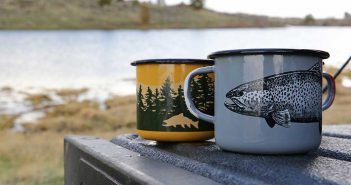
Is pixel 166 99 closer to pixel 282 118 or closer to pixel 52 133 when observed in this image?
pixel 282 118

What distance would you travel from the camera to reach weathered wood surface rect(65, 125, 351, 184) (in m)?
0.45

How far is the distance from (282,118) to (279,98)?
0.02m

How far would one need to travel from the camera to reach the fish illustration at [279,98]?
1.74ft

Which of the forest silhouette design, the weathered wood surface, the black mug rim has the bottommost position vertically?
the weathered wood surface

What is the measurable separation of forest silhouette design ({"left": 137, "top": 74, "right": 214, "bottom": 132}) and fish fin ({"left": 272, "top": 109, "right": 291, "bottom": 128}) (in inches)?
5.9

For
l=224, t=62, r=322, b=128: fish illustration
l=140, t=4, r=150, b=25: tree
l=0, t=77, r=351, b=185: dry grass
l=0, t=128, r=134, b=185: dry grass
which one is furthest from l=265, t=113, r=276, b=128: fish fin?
l=140, t=4, r=150, b=25: tree

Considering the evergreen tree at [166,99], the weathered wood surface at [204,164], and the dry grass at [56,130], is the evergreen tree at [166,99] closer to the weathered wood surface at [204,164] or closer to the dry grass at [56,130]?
the weathered wood surface at [204,164]

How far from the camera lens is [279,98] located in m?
0.54

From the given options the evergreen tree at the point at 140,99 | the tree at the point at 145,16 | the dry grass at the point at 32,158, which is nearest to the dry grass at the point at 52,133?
the dry grass at the point at 32,158

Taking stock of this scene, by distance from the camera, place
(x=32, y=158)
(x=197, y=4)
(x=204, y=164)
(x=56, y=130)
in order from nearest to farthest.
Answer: (x=204, y=164) → (x=197, y=4) → (x=32, y=158) → (x=56, y=130)

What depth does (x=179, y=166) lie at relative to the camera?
538 mm

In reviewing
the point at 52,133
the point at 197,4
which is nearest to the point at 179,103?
the point at 197,4

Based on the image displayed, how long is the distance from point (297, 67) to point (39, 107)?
5006mm

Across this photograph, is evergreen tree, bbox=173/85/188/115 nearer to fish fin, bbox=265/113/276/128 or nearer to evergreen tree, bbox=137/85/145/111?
evergreen tree, bbox=137/85/145/111
